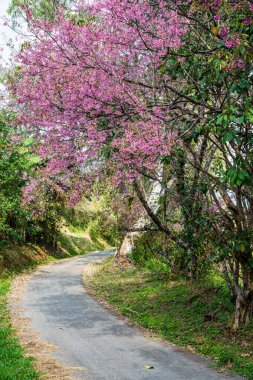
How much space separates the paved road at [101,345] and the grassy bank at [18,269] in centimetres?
77

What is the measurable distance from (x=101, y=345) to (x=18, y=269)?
1452cm

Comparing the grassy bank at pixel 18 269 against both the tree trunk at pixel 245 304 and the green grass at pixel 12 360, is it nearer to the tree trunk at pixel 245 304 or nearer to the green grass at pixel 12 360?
the green grass at pixel 12 360

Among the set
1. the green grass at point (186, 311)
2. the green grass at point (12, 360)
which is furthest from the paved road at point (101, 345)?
the green grass at point (12, 360)

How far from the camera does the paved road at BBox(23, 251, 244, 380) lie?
7383 millimetres

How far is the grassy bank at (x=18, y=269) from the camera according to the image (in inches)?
281

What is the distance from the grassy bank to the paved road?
0.77 metres

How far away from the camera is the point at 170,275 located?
53.8 ft

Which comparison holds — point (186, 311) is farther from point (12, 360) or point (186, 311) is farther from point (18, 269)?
point (18, 269)

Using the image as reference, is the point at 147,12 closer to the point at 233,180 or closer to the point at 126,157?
the point at 126,157

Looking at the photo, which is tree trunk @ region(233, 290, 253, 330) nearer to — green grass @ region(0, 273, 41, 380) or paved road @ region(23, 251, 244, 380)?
paved road @ region(23, 251, 244, 380)

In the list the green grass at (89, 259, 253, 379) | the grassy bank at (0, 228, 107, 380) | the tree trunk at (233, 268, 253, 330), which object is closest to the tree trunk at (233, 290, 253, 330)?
the tree trunk at (233, 268, 253, 330)

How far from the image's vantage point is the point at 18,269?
22.7 metres

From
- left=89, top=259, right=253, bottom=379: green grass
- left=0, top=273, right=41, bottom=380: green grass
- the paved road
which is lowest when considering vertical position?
left=0, top=273, right=41, bottom=380: green grass

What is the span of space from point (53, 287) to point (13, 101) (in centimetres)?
986
